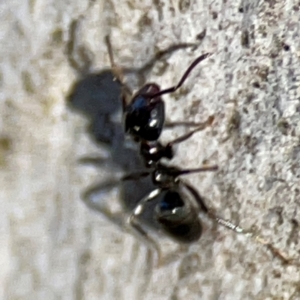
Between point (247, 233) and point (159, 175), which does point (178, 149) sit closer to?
point (159, 175)

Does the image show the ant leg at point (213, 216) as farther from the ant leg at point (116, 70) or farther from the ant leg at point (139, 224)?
the ant leg at point (116, 70)

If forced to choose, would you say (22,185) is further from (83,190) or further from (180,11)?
(180,11)

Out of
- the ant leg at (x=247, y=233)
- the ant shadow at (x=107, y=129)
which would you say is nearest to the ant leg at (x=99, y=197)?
the ant shadow at (x=107, y=129)

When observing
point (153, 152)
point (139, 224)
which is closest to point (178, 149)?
point (153, 152)

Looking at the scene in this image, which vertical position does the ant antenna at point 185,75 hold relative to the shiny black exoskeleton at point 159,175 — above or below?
above

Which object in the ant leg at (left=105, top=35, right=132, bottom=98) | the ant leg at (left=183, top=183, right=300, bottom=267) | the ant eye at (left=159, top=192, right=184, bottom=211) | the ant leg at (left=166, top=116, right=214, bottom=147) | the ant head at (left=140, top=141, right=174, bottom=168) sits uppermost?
the ant leg at (left=105, top=35, right=132, bottom=98)

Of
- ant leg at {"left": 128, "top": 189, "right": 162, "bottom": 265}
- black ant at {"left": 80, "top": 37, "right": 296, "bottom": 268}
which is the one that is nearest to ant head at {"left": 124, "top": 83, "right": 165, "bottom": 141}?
black ant at {"left": 80, "top": 37, "right": 296, "bottom": 268}

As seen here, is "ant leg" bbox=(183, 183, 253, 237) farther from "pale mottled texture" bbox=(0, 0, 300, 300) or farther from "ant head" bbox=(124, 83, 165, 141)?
"ant head" bbox=(124, 83, 165, 141)

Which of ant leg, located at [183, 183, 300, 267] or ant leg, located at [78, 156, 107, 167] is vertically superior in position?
ant leg, located at [78, 156, 107, 167]
